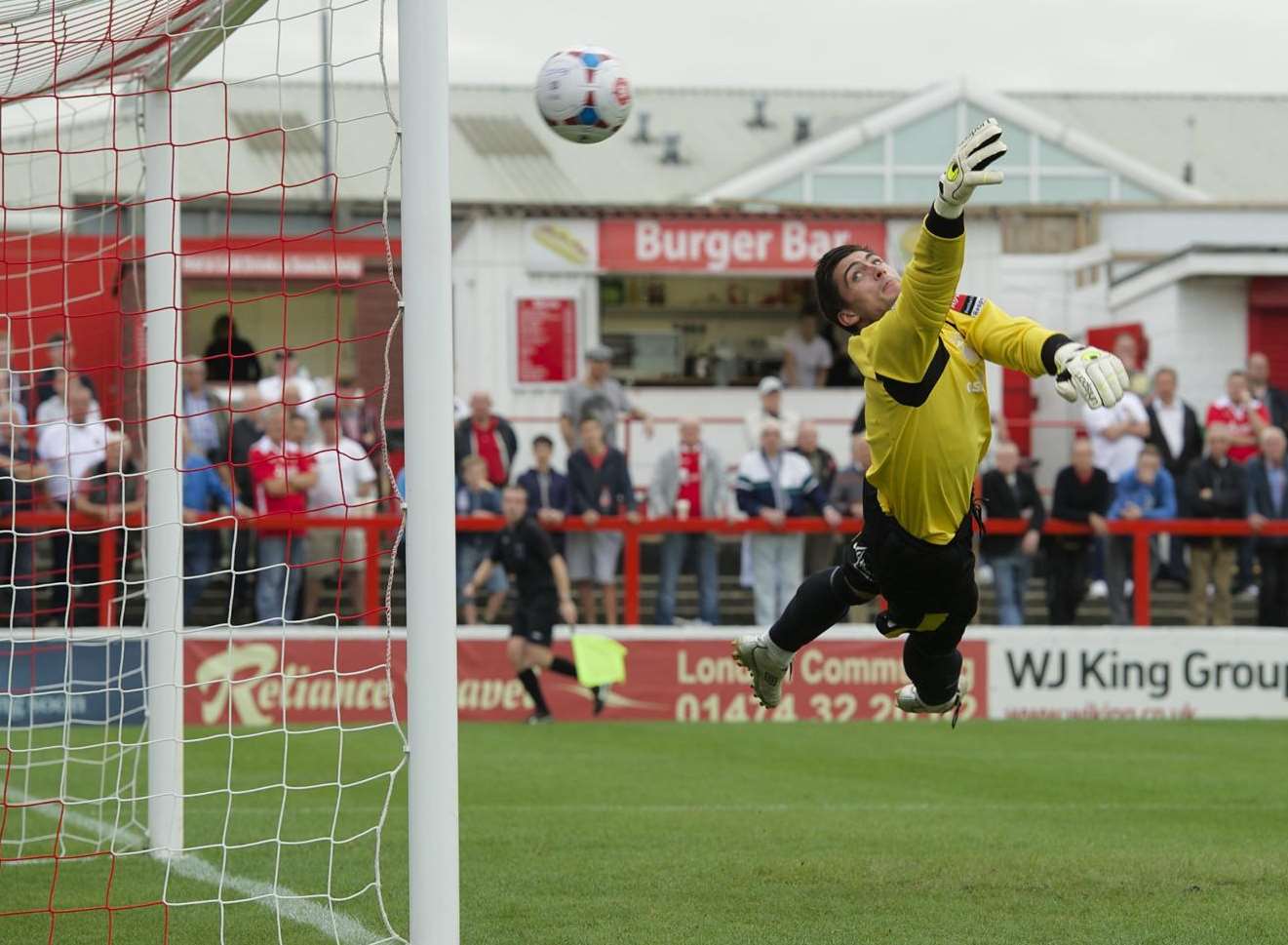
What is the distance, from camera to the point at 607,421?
638 inches

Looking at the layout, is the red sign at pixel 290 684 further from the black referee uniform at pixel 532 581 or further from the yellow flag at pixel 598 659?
the yellow flag at pixel 598 659

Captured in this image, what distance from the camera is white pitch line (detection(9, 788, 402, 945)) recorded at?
20.5 ft

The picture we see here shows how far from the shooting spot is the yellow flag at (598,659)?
1416cm

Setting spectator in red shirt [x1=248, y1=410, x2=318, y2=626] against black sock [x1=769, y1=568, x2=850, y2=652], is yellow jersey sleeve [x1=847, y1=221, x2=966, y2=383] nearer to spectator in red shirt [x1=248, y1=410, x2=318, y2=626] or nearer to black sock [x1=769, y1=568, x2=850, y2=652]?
black sock [x1=769, y1=568, x2=850, y2=652]

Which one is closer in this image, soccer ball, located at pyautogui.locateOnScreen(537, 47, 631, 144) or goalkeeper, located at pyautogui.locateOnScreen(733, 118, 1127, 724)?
goalkeeper, located at pyautogui.locateOnScreen(733, 118, 1127, 724)

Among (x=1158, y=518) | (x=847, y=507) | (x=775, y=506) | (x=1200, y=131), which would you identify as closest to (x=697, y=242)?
(x=775, y=506)

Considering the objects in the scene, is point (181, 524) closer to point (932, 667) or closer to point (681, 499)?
point (932, 667)

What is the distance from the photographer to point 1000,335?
19.4ft

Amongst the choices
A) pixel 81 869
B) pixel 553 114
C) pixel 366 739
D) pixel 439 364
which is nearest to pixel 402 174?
pixel 439 364

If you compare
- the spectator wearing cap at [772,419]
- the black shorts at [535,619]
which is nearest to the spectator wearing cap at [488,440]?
the black shorts at [535,619]

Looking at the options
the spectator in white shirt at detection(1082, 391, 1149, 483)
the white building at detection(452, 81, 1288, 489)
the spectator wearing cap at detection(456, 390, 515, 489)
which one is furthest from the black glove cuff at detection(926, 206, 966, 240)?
the white building at detection(452, 81, 1288, 489)

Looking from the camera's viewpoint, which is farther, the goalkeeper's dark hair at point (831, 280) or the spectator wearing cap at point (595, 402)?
the spectator wearing cap at point (595, 402)

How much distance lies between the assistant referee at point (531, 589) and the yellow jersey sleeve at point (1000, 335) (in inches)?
318

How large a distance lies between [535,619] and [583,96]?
7.89 metres
